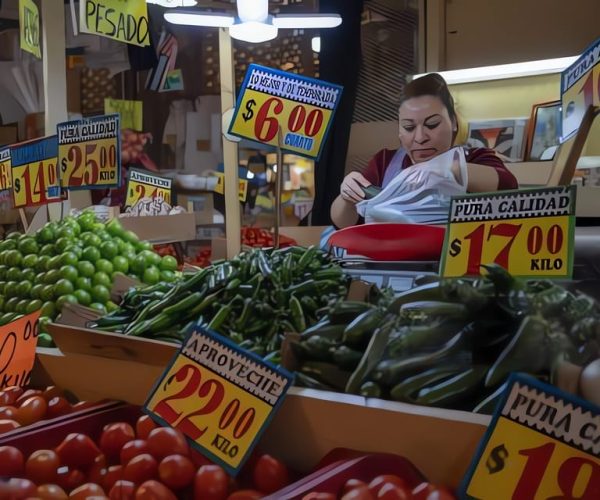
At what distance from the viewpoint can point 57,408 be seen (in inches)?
52.0

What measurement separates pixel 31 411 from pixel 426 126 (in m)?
1.86

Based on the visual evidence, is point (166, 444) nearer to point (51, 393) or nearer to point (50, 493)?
point (50, 493)

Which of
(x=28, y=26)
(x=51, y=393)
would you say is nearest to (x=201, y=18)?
(x=28, y=26)

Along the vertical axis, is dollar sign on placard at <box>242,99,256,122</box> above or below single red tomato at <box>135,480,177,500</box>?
above

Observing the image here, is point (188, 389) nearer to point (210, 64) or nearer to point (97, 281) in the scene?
point (97, 281)

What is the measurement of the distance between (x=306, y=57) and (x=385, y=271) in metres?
3.92

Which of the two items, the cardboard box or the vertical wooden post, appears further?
the cardboard box

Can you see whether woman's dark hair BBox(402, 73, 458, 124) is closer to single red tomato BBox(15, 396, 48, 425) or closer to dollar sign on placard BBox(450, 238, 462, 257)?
dollar sign on placard BBox(450, 238, 462, 257)

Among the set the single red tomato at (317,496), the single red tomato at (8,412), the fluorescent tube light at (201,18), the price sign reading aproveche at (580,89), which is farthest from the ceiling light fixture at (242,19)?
the single red tomato at (317,496)

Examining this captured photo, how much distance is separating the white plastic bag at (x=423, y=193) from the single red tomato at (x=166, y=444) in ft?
4.38

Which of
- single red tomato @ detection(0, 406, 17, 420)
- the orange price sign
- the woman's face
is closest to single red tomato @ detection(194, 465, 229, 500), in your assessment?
single red tomato @ detection(0, 406, 17, 420)

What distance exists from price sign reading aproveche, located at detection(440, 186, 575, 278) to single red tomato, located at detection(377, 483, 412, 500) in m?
0.46

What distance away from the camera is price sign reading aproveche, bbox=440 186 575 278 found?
112 cm

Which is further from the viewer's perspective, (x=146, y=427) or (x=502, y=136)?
(x=502, y=136)
